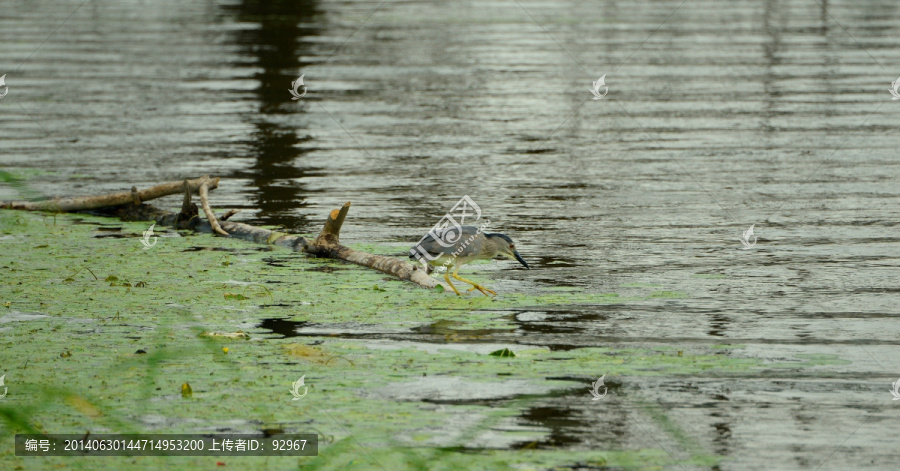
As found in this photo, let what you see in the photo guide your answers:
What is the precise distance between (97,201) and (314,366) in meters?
5.25

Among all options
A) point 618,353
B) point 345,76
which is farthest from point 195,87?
point 618,353

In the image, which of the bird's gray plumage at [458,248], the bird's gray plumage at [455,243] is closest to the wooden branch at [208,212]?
the bird's gray plumage at [458,248]

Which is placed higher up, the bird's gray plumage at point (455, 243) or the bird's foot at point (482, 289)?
the bird's gray plumage at point (455, 243)

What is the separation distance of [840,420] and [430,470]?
2.31 meters

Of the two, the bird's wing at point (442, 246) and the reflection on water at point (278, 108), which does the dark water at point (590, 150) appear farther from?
the bird's wing at point (442, 246)

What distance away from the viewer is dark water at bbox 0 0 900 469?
23.7ft

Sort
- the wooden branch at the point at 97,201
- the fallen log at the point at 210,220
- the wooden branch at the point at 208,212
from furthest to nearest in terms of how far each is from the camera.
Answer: the wooden branch at the point at 97,201
the wooden branch at the point at 208,212
the fallen log at the point at 210,220

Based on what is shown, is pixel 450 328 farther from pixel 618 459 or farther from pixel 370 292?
pixel 618 459

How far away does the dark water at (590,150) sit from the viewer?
23.7ft

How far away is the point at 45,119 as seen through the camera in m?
17.2

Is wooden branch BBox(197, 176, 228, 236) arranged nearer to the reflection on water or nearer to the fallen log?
the fallen log

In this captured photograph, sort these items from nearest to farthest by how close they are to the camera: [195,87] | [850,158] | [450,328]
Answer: [450,328], [850,158], [195,87]

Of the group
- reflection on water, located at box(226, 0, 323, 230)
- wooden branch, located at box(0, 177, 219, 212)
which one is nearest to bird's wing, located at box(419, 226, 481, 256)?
reflection on water, located at box(226, 0, 323, 230)

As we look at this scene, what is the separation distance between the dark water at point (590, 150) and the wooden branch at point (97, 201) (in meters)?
1.07
